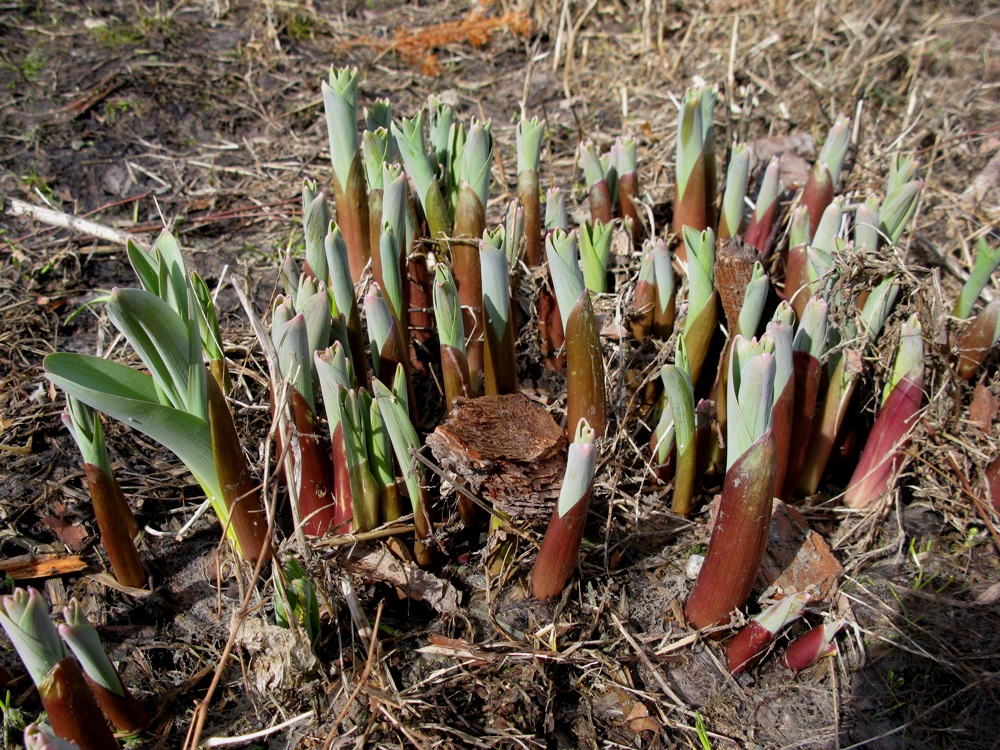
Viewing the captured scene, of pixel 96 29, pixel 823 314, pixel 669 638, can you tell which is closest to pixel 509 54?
pixel 96 29

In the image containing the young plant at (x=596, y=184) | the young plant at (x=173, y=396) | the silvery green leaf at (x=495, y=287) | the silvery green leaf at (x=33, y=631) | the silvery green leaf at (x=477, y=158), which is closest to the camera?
the silvery green leaf at (x=33, y=631)

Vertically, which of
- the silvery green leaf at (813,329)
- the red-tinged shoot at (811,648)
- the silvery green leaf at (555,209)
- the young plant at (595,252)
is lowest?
the red-tinged shoot at (811,648)

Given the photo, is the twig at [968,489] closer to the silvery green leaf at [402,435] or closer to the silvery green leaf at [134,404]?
the silvery green leaf at [402,435]

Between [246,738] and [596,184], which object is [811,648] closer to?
[246,738]

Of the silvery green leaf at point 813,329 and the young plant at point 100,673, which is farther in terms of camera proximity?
the silvery green leaf at point 813,329

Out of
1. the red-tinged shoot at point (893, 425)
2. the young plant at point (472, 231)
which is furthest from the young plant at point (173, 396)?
the red-tinged shoot at point (893, 425)

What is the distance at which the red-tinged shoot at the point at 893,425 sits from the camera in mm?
2104

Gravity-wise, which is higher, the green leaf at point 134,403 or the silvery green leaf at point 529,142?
the silvery green leaf at point 529,142

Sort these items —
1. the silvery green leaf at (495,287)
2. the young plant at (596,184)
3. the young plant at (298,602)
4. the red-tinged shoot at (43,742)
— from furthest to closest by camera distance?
the young plant at (596,184) → the silvery green leaf at (495,287) → the young plant at (298,602) → the red-tinged shoot at (43,742)

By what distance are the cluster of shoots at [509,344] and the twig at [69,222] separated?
4.04 ft

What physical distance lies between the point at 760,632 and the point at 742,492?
358mm

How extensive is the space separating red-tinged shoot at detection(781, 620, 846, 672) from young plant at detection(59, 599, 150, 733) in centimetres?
149

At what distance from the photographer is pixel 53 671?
4.62 feet

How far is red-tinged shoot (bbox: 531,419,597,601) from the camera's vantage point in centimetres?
155
